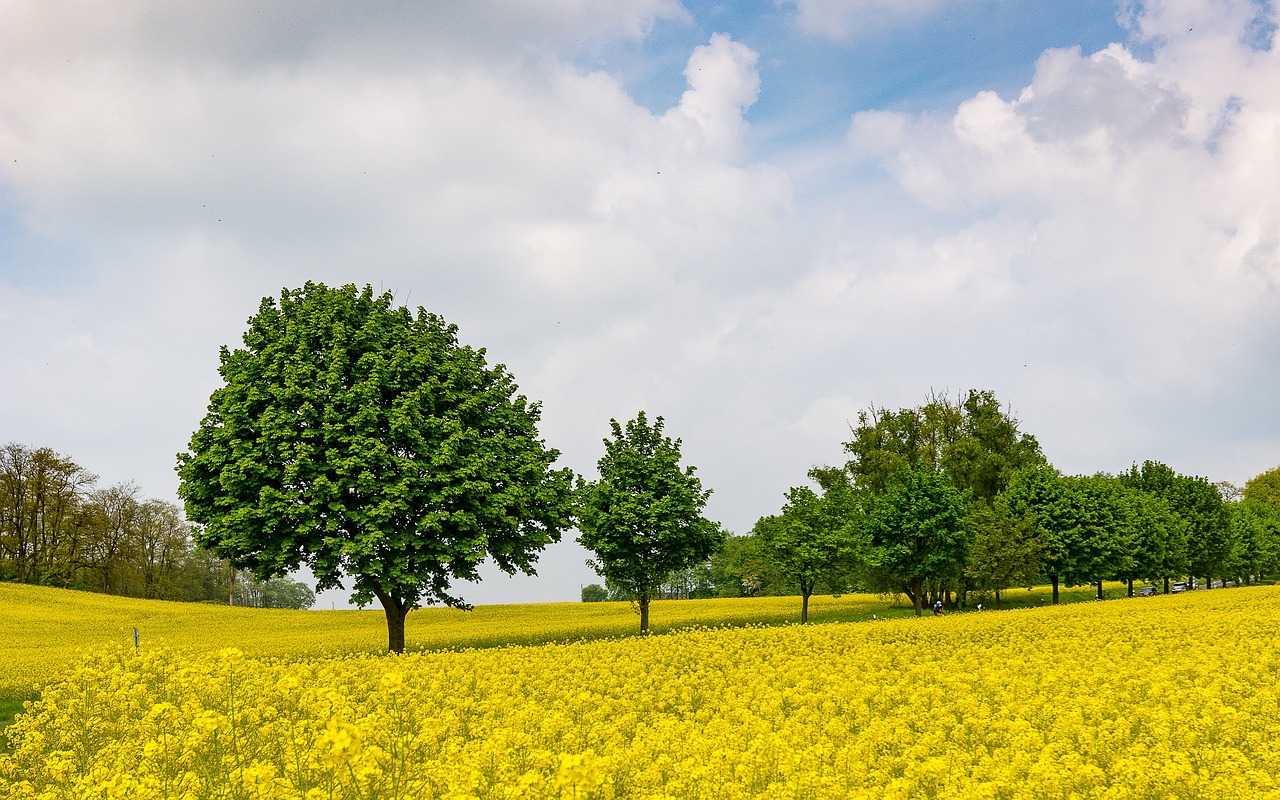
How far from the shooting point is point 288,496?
28.1 meters

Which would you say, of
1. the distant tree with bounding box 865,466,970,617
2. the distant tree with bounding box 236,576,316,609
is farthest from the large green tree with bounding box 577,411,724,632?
the distant tree with bounding box 236,576,316,609

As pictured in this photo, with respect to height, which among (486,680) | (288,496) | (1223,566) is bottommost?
(1223,566)

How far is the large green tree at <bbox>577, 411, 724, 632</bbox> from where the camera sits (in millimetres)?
37625

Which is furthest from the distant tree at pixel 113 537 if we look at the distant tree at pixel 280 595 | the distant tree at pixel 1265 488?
the distant tree at pixel 1265 488

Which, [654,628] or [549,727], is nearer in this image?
[549,727]

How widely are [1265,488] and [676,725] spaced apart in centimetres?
15316

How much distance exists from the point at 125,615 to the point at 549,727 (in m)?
59.7

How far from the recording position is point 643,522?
37.8 m

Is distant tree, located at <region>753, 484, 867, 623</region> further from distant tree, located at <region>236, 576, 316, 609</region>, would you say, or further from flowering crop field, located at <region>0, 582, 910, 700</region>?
distant tree, located at <region>236, 576, 316, 609</region>

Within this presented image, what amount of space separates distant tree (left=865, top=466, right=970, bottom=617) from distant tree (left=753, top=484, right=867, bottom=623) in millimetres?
1668

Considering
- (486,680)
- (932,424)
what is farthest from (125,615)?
(932,424)

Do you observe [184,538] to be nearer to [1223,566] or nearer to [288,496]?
[288,496]

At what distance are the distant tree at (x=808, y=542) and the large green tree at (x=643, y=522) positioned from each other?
8.20 m

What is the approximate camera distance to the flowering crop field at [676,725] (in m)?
8.23
